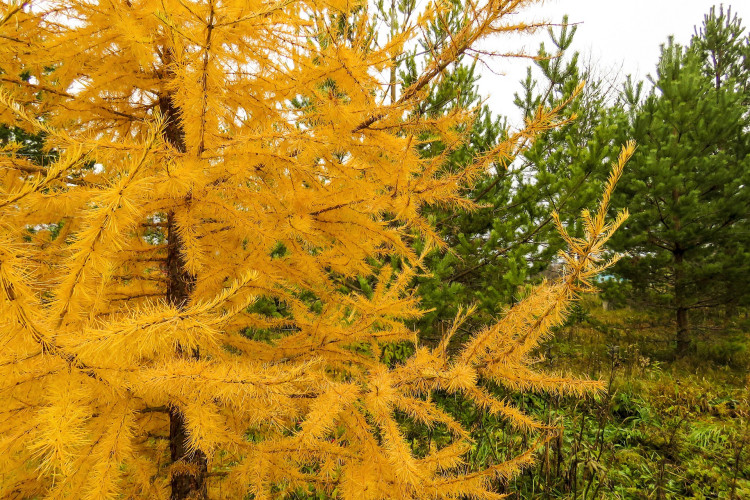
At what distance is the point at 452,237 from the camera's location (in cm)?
560

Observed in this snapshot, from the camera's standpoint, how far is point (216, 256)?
2240mm

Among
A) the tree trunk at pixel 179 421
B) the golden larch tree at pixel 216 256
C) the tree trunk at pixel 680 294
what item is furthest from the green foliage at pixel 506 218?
the tree trunk at pixel 680 294

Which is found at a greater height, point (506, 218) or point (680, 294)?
point (506, 218)

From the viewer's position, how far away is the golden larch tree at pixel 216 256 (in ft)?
3.35

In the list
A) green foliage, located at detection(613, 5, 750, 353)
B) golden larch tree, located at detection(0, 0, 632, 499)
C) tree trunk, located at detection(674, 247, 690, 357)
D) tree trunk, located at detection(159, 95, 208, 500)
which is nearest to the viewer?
golden larch tree, located at detection(0, 0, 632, 499)

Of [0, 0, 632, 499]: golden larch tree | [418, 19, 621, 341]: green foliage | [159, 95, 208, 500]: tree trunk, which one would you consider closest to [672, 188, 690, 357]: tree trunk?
[418, 19, 621, 341]: green foliage

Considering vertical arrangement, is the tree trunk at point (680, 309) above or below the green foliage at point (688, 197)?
below

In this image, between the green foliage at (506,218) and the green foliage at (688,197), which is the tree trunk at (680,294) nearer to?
the green foliage at (688,197)

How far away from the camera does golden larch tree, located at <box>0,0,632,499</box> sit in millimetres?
1022

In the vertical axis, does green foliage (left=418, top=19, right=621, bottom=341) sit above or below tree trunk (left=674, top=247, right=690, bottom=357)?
above

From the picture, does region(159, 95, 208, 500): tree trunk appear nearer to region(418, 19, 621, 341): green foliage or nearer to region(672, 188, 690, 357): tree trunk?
region(418, 19, 621, 341): green foliage

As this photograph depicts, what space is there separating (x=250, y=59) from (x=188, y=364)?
161 centimetres

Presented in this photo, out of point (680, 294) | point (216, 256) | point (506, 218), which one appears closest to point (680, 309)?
point (680, 294)

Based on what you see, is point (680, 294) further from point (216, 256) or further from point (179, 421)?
point (179, 421)
